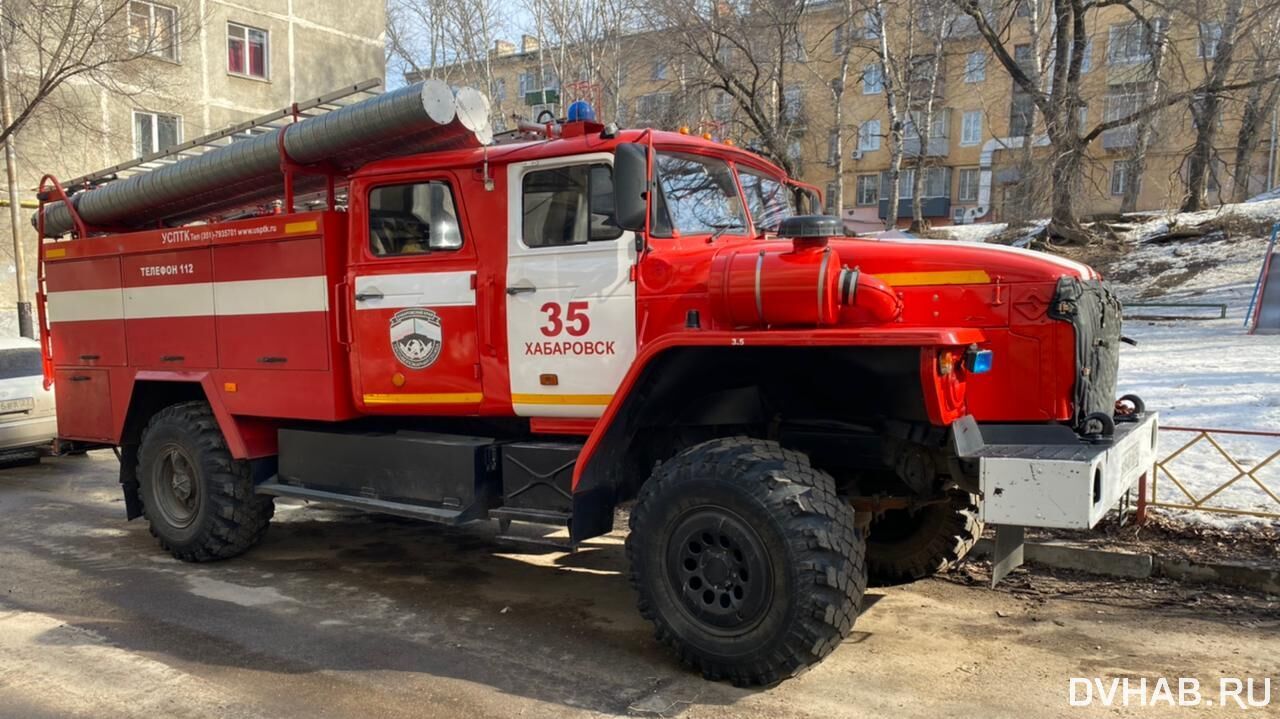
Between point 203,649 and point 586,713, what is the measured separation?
84.3 inches

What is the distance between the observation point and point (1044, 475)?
361 cm

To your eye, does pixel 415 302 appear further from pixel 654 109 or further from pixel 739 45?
pixel 654 109

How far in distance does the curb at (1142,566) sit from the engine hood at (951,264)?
2153 mm

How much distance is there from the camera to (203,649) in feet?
15.2

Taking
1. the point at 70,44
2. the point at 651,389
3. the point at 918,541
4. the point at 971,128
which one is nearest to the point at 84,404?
the point at 651,389

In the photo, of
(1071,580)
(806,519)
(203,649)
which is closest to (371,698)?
(203,649)

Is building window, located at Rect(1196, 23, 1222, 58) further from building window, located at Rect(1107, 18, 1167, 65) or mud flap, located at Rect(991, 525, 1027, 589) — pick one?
mud flap, located at Rect(991, 525, 1027, 589)

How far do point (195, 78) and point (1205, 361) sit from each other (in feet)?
79.4

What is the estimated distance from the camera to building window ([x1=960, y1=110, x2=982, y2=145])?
43469mm

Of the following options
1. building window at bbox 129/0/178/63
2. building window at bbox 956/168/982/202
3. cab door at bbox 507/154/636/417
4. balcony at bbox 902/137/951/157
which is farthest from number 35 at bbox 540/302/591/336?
building window at bbox 956/168/982/202

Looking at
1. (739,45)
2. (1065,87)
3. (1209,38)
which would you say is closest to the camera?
(1209,38)

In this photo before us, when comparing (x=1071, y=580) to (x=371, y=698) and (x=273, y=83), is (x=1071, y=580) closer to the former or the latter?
(x=371, y=698)

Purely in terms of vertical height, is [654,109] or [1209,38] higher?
[654,109]

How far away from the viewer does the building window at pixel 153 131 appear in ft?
77.3
